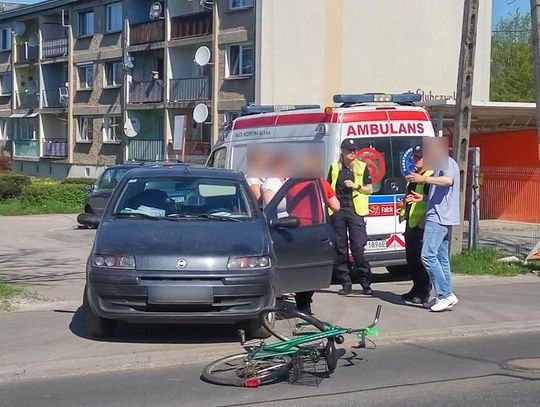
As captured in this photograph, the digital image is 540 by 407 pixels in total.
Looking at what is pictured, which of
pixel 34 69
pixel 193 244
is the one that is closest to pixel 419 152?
pixel 193 244

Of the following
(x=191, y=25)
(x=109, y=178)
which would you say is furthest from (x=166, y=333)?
(x=191, y=25)

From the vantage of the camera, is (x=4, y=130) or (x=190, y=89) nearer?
(x=190, y=89)

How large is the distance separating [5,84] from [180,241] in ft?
164

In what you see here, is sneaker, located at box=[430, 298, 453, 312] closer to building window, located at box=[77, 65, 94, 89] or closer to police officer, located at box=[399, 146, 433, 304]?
police officer, located at box=[399, 146, 433, 304]

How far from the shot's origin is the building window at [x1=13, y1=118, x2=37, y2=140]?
2067 inches

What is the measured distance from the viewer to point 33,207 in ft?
98.8

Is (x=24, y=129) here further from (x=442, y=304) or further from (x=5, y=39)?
(x=442, y=304)

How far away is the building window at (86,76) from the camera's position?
46125mm

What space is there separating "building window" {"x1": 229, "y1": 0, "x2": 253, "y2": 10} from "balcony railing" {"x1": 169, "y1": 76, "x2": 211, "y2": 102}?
3175 millimetres

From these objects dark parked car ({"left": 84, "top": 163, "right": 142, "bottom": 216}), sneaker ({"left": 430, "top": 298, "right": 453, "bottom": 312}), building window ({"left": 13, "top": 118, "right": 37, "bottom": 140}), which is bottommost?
building window ({"left": 13, "top": 118, "right": 37, "bottom": 140})

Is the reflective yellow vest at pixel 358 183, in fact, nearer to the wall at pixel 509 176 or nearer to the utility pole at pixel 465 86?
the utility pole at pixel 465 86

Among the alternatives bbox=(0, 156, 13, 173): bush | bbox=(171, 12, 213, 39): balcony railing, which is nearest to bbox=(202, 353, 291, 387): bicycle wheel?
bbox=(171, 12, 213, 39): balcony railing

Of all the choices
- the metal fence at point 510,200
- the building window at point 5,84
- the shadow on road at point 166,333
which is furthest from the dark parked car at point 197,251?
the building window at point 5,84

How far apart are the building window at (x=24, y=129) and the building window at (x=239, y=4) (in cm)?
1995
